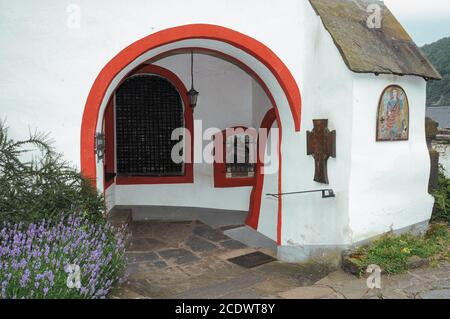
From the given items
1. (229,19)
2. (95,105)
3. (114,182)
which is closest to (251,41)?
(229,19)

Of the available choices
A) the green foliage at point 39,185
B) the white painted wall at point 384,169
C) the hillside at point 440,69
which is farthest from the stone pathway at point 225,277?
the hillside at point 440,69

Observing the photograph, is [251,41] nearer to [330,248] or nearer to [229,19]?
[229,19]

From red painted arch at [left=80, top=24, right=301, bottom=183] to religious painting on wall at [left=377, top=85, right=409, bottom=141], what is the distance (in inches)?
45.8

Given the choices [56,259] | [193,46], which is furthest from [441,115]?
[56,259]

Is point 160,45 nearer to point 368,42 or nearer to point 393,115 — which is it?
point 368,42

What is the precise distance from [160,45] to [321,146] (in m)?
2.49

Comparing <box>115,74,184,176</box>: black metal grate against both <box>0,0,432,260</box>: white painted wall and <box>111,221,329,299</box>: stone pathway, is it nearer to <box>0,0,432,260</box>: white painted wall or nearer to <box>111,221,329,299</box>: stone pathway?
<box>111,221,329,299</box>: stone pathway

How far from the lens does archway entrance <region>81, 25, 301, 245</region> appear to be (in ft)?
15.1

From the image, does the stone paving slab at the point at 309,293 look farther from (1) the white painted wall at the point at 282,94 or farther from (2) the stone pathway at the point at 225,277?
(1) the white painted wall at the point at 282,94

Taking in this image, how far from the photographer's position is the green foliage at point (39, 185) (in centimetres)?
392

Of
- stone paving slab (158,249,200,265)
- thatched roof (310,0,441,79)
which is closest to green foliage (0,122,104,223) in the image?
stone paving slab (158,249,200,265)

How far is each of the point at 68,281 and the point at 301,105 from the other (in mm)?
3884

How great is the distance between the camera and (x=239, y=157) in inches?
337

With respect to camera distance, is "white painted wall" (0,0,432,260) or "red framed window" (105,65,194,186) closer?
"white painted wall" (0,0,432,260)
